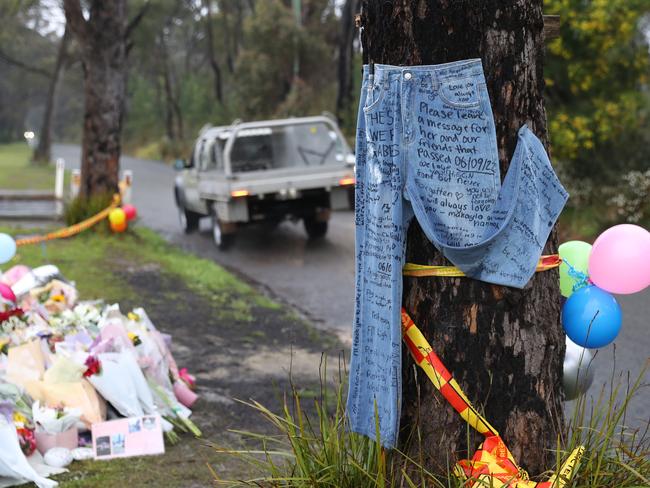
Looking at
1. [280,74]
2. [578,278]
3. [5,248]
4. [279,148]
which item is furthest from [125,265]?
[280,74]

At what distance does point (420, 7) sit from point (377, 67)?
284mm

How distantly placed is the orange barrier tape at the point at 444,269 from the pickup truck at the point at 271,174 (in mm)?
10663

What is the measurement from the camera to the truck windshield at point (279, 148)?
15469 mm

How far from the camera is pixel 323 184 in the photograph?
14328mm

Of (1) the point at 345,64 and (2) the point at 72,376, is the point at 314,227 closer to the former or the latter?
(2) the point at 72,376

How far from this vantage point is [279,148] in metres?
15.6

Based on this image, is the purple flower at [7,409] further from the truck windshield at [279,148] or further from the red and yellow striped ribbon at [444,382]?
the truck windshield at [279,148]

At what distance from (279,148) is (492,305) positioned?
12331 mm

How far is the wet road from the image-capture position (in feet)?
26.2

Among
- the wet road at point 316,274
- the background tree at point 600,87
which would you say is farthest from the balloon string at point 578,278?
the background tree at point 600,87

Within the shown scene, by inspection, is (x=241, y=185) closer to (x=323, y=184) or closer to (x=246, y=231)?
(x=323, y=184)

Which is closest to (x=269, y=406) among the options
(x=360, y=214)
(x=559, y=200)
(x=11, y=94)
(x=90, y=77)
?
(x=360, y=214)

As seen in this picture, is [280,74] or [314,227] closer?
[314,227]

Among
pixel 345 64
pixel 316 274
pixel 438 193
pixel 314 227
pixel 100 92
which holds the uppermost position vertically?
pixel 345 64
